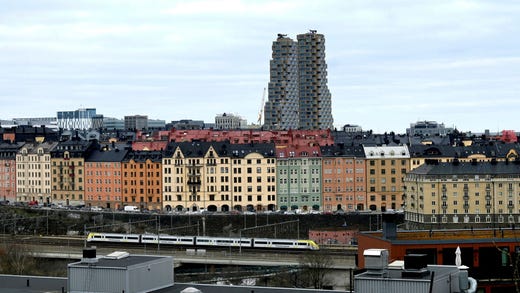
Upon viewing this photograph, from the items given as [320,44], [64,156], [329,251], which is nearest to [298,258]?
[329,251]

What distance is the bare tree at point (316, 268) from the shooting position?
5769 centimetres

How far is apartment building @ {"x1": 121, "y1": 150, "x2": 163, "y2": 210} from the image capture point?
4245 inches

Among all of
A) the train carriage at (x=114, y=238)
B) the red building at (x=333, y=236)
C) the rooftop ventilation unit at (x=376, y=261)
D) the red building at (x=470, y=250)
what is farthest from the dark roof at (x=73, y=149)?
the rooftop ventilation unit at (x=376, y=261)

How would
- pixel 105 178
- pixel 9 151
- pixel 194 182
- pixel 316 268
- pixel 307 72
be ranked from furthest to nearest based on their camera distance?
pixel 307 72
pixel 9 151
pixel 105 178
pixel 194 182
pixel 316 268

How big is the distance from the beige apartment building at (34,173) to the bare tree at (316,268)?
53.2 m

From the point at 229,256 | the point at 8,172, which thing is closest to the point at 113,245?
the point at 229,256

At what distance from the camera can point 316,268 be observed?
60.7m

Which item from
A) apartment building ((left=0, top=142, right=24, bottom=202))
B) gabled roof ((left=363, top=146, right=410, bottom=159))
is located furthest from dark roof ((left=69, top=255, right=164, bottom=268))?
apartment building ((left=0, top=142, right=24, bottom=202))

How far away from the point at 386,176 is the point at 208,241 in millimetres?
→ 26897

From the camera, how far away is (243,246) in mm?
82500

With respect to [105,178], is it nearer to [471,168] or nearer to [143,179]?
[143,179]

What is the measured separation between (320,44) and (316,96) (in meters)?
10.5

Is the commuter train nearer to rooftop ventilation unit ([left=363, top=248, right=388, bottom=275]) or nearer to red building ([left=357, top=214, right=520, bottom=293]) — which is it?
red building ([left=357, top=214, right=520, bottom=293])

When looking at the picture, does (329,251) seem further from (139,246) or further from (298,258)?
(139,246)
